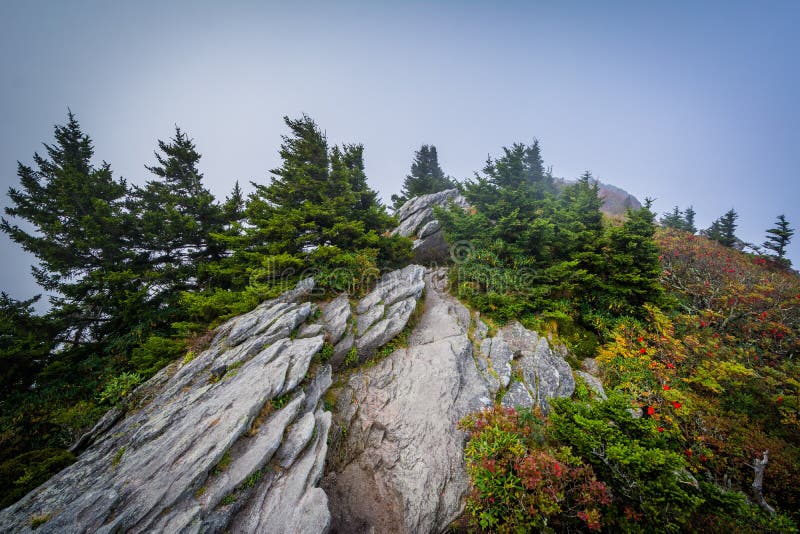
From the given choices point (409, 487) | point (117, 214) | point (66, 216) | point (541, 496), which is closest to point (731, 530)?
point (541, 496)

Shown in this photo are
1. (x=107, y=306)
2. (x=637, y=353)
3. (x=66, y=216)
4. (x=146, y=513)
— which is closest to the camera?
(x=146, y=513)

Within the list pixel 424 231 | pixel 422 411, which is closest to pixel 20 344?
pixel 422 411

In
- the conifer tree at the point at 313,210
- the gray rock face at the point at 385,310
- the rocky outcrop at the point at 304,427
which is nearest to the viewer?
the rocky outcrop at the point at 304,427

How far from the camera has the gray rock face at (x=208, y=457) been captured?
174 inches

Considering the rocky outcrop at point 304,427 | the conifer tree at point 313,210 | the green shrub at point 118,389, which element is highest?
the conifer tree at point 313,210

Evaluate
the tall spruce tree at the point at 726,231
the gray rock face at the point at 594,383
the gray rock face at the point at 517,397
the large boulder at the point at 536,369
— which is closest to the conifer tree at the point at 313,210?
the large boulder at the point at 536,369

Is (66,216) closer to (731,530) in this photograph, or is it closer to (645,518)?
(645,518)

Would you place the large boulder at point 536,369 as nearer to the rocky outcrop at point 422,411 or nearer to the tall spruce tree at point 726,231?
the rocky outcrop at point 422,411

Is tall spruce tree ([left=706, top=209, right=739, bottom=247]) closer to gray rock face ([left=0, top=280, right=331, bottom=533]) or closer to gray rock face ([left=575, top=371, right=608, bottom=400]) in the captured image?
gray rock face ([left=575, top=371, right=608, bottom=400])

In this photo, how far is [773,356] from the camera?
855 centimetres

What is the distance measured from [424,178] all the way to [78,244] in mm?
24228

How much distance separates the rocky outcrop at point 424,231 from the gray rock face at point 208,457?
10301mm

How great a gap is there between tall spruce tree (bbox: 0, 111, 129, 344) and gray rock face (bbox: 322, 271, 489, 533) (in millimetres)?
12480

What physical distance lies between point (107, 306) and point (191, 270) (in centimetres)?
361
